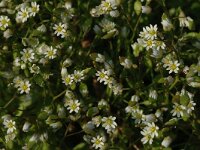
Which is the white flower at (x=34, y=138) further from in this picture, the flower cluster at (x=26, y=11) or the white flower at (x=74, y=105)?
the flower cluster at (x=26, y=11)

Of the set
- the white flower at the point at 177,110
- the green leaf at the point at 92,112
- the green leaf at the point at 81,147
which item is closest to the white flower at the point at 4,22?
the green leaf at the point at 92,112

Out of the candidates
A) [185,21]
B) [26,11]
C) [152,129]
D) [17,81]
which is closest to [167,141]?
[152,129]

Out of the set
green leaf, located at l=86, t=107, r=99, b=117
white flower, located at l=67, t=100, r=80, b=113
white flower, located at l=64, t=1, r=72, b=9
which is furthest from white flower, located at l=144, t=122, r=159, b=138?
white flower, located at l=64, t=1, r=72, b=9

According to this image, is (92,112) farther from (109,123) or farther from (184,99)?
(184,99)

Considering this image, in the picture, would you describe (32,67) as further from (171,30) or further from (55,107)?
(171,30)

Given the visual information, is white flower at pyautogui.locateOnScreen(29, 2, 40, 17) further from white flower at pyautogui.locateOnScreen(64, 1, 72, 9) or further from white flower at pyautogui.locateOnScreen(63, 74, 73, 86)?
white flower at pyautogui.locateOnScreen(63, 74, 73, 86)

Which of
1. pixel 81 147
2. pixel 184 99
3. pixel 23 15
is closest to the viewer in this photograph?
pixel 184 99

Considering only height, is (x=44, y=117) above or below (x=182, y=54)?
below

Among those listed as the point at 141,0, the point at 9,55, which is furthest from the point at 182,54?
the point at 9,55
